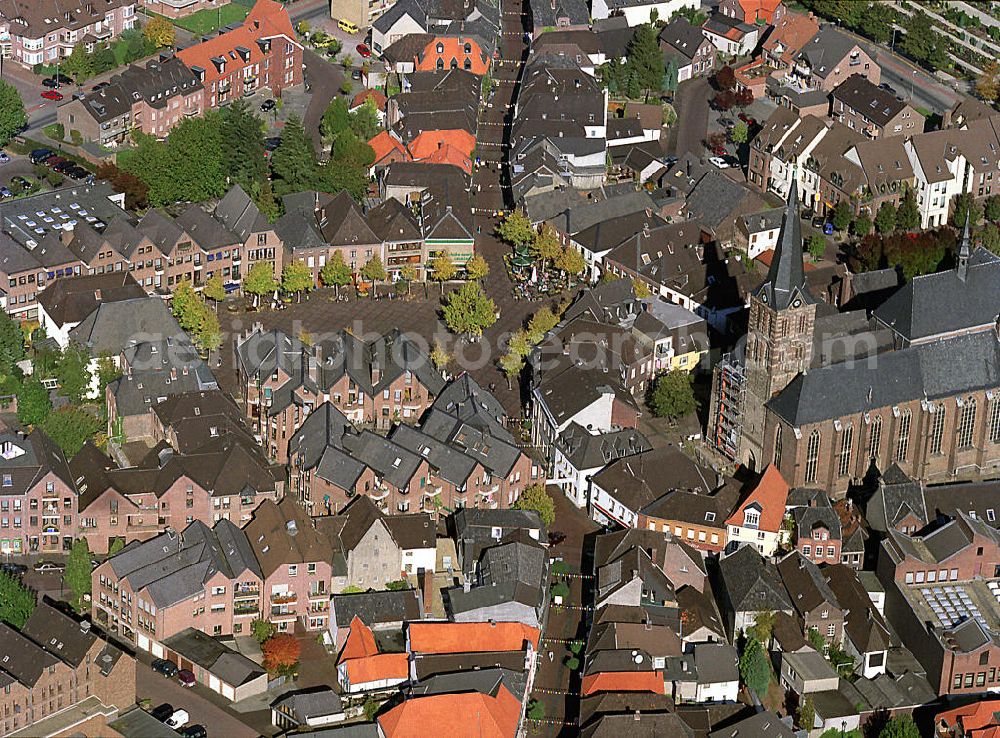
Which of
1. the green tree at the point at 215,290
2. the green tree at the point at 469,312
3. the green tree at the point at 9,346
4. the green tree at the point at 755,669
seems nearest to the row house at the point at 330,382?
the green tree at the point at 469,312

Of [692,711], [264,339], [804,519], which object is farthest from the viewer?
[264,339]

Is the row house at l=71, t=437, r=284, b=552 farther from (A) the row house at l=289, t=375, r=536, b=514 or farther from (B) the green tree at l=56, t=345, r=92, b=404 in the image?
(B) the green tree at l=56, t=345, r=92, b=404

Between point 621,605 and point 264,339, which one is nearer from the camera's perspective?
point 621,605

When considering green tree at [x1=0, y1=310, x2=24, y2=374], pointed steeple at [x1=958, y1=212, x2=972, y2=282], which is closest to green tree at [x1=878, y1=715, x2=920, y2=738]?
pointed steeple at [x1=958, y1=212, x2=972, y2=282]

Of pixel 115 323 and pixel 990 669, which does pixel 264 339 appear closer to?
pixel 115 323

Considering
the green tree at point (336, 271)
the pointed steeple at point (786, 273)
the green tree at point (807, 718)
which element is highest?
the pointed steeple at point (786, 273)

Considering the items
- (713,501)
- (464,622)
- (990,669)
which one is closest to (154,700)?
(464,622)

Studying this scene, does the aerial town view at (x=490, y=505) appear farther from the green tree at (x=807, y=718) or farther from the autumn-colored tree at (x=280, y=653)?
the green tree at (x=807, y=718)
